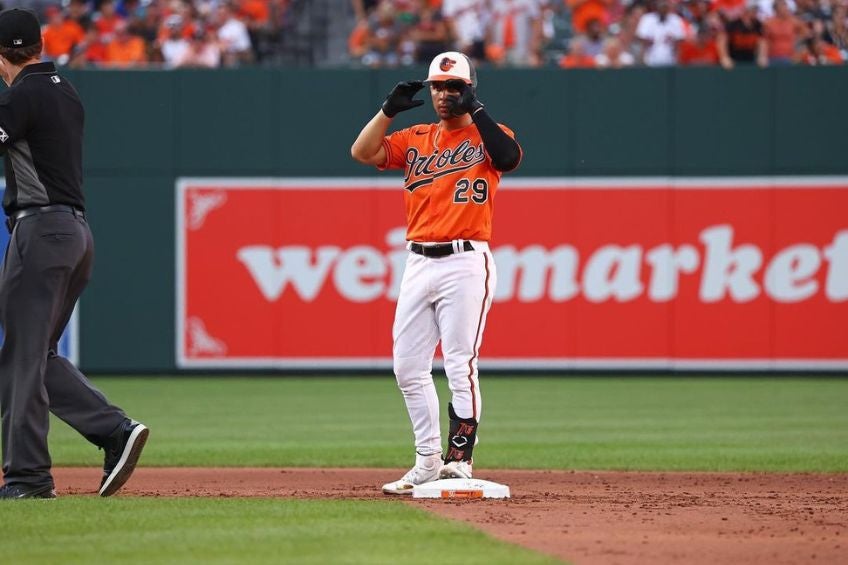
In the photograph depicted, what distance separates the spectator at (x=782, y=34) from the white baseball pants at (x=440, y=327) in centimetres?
1079

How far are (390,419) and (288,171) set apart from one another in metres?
4.98

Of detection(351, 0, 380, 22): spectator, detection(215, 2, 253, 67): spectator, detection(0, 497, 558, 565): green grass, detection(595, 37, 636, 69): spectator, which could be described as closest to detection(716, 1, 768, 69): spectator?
detection(595, 37, 636, 69): spectator

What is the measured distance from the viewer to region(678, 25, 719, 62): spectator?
17.4m

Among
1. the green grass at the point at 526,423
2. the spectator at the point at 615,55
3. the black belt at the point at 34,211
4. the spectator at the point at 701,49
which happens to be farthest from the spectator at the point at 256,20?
the black belt at the point at 34,211

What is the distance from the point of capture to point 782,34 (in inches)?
678

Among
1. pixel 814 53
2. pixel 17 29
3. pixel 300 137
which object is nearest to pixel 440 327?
pixel 17 29

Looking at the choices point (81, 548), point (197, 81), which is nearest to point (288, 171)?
point (197, 81)

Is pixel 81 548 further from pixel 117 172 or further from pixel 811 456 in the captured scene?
pixel 117 172

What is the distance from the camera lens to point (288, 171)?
16984mm

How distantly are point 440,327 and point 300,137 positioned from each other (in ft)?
32.2

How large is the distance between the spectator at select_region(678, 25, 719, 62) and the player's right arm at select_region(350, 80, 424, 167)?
1052 cm

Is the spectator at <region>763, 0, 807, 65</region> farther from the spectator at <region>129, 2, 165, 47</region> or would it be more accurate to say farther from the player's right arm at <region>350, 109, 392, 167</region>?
the player's right arm at <region>350, 109, 392, 167</region>

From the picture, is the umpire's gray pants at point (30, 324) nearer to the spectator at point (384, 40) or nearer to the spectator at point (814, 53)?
the spectator at point (384, 40)

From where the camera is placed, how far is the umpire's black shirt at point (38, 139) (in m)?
6.84
